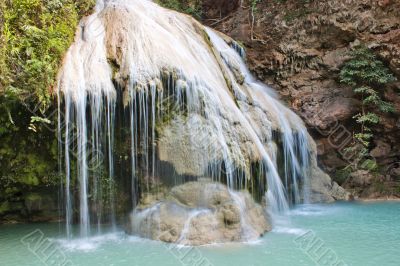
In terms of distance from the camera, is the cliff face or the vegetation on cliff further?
the cliff face

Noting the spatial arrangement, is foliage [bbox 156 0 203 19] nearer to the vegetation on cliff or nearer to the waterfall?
the vegetation on cliff

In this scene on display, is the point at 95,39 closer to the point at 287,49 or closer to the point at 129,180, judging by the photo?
the point at 129,180

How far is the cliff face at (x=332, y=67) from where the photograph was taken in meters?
12.0

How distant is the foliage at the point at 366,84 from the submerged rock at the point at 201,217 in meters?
5.91

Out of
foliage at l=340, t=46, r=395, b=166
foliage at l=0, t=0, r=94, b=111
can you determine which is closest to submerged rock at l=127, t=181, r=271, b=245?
foliage at l=0, t=0, r=94, b=111

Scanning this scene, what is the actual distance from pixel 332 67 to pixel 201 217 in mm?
7794

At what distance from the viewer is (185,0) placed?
16828 millimetres

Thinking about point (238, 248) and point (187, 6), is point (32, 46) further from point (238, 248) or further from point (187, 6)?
point (187, 6)

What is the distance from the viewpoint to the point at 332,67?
1271 centimetres

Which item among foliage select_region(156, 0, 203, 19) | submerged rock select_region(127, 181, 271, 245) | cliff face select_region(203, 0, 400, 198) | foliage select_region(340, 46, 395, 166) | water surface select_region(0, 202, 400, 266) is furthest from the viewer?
foliage select_region(156, 0, 203, 19)

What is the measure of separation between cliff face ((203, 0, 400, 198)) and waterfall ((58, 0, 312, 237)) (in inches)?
167

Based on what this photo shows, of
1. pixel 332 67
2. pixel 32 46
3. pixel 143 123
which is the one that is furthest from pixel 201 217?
pixel 332 67

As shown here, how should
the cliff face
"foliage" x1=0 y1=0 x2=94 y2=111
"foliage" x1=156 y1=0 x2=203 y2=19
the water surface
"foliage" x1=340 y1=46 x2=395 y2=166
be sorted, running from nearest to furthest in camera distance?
the water surface → "foliage" x1=0 y1=0 x2=94 y2=111 → "foliage" x1=340 y1=46 x2=395 y2=166 → the cliff face → "foliage" x1=156 y1=0 x2=203 y2=19

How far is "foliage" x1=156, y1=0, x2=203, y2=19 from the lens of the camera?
16.0 m
